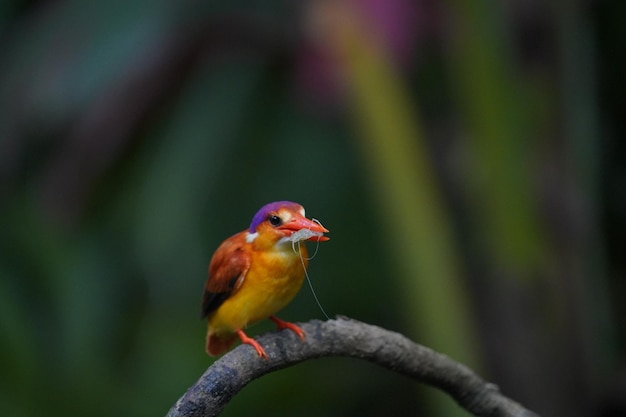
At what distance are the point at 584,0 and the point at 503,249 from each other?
796 millimetres

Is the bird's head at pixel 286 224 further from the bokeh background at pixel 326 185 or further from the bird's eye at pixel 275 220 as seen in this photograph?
the bokeh background at pixel 326 185

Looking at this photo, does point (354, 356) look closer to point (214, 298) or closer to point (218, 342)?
point (214, 298)

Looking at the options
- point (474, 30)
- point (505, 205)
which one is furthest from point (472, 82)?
point (505, 205)

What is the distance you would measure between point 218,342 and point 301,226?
54 cm

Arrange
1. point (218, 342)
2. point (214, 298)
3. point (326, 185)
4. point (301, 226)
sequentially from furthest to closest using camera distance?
1. point (326, 185)
2. point (218, 342)
3. point (214, 298)
4. point (301, 226)

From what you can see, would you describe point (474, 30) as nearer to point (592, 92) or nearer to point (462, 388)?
point (592, 92)

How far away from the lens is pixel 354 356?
127cm

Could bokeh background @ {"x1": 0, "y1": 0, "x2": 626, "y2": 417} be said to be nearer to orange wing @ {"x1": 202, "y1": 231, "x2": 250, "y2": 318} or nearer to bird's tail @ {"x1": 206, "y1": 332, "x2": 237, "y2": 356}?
bird's tail @ {"x1": 206, "y1": 332, "x2": 237, "y2": 356}

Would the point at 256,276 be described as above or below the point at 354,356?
above

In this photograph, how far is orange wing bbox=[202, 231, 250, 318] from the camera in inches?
53.2

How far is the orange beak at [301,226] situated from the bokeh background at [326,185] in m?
1.41

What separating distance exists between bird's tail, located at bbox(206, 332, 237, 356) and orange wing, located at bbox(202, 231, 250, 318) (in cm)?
16

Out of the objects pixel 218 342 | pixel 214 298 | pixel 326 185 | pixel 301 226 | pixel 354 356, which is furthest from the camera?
pixel 326 185

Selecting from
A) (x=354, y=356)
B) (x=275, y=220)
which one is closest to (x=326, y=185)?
(x=354, y=356)
